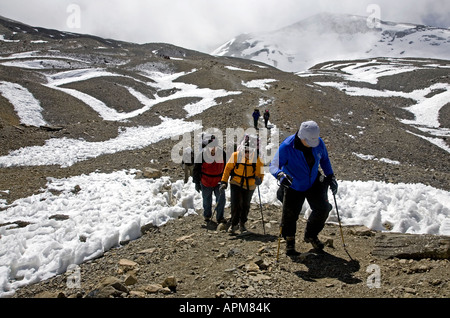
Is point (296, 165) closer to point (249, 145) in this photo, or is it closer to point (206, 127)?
point (249, 145)

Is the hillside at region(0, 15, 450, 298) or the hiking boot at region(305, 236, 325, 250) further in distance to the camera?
the hiking boot at region(305, 236, 325, 250)

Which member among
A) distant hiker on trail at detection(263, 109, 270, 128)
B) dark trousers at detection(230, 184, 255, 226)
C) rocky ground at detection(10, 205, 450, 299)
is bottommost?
rocky ground at detection(10, 205, 450, 299)

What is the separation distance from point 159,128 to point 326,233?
22.5 meters

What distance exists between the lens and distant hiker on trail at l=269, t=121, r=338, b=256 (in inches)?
231

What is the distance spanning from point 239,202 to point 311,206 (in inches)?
91.4

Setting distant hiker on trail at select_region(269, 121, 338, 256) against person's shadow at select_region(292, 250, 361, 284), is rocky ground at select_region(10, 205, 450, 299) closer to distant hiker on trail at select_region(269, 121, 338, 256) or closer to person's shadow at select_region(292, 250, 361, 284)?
person's shadow at select_region(292, 250, 361, 284)

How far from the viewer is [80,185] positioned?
11.8 meters

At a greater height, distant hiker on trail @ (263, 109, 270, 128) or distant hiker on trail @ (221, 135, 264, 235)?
distant hiker on trail @ (263, 109, 270, 128)

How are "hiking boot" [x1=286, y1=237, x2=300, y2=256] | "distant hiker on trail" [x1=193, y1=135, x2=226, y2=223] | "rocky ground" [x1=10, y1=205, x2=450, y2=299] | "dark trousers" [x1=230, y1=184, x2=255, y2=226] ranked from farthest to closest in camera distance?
"distant hiker on trail" [x1=193, y1=135, x2=226, y2=223] < "dark trousers" [x1=230, y1=184, x2=255, y2=226] < "hiking boot" [x1=286, y1=237, x2=300, y2=256] < "rocky ground" [x1=10, y1=205, x2=450, y2=299]

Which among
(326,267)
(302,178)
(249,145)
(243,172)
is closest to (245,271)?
(326,267)

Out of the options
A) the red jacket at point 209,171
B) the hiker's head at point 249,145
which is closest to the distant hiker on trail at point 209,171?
the red jacket at point 209,171

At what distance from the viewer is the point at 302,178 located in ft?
19.5

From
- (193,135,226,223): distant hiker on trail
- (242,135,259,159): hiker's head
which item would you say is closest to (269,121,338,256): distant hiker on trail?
(242,135,259,159): hiker's head

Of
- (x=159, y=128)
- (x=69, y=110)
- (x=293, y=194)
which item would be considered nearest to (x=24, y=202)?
(x=293, y=194)
